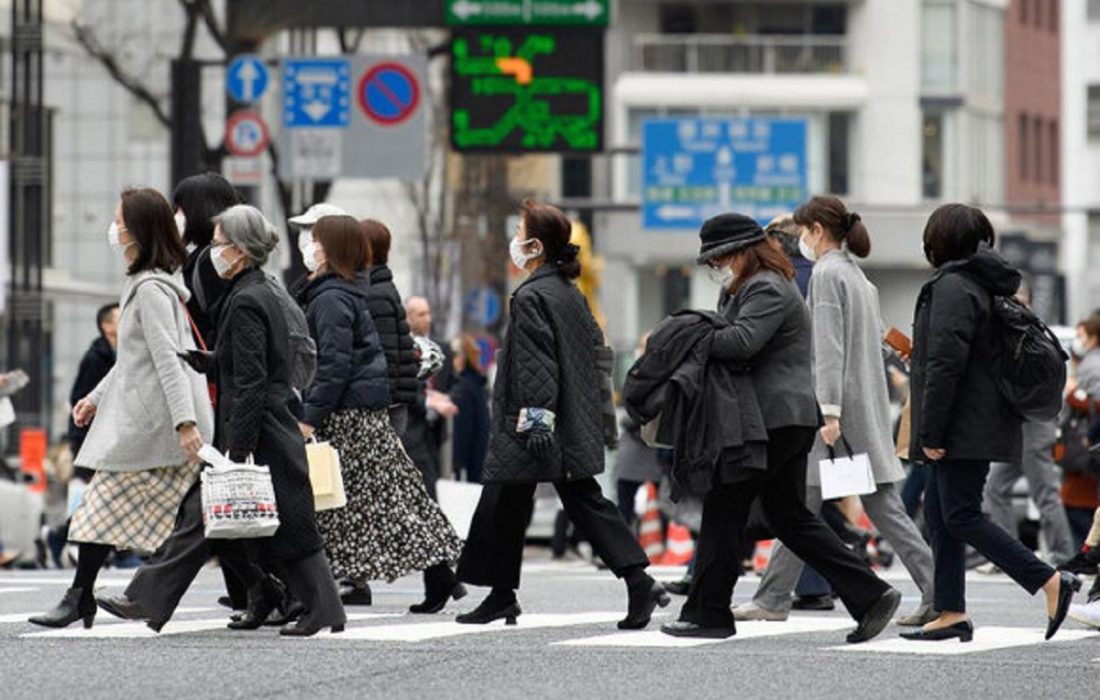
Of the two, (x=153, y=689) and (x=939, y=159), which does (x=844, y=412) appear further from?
(x=939, y=159)

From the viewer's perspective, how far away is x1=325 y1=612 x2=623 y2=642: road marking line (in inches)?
500

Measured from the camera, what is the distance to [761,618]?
14.0 m

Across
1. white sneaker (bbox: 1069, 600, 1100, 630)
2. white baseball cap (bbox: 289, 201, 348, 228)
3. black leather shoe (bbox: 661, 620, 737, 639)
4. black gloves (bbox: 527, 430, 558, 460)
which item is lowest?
black leather shoe (bbox: 661, 620, 737, 639)

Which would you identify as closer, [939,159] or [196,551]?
[196,551]

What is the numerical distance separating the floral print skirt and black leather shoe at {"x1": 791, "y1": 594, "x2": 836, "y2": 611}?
1840mm

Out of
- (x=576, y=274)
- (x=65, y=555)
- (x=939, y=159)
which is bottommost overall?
(x=65, y=555)

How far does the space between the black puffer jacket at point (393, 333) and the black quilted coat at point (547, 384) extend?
1516 mm

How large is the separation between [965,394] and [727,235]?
108cm

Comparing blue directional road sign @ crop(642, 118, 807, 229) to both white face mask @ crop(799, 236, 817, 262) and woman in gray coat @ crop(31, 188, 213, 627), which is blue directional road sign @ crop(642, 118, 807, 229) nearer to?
white face mask @ crop(799, 236, 817, 262)

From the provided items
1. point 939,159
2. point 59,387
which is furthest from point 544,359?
point 939,159

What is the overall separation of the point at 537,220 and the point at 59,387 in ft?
87.0

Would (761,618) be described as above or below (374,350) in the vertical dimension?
below

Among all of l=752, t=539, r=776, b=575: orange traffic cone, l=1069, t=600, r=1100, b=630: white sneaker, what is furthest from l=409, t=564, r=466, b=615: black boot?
l=752, t=539, r=776, b=575: orange traffic cone

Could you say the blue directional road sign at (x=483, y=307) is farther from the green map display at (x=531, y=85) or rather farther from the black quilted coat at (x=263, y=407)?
the black quilted coat at (x=263, y=407)
